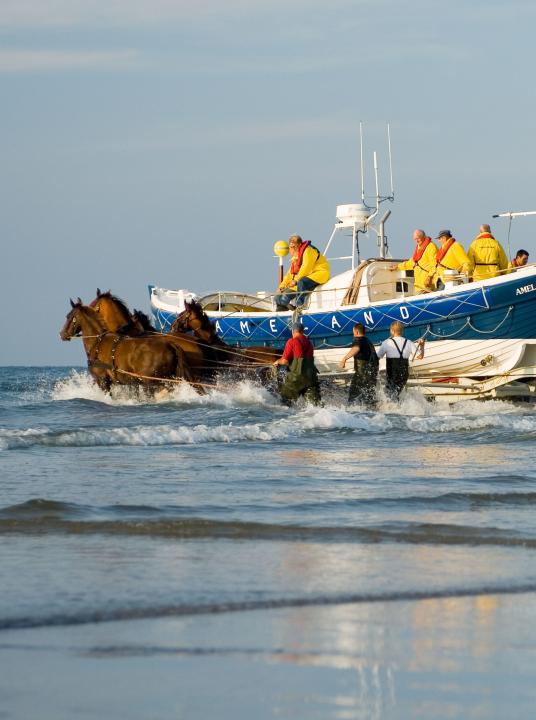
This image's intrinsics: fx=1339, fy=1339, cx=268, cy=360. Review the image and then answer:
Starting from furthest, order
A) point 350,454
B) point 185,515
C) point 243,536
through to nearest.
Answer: point 350,454 < point 185,515 < point 243,536

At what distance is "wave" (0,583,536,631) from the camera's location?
5895 millimetres

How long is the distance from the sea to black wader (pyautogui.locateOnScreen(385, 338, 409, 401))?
20.8 feet

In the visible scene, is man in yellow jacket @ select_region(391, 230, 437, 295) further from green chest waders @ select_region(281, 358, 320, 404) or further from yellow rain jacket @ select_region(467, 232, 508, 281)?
green chest waders @ select_region(281, 358, 320, 404)

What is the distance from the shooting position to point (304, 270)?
26.5 meters

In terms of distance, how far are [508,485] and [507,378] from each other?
1170 centimetres

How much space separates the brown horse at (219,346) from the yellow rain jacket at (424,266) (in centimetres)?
297

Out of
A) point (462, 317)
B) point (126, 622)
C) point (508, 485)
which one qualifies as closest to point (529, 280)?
point (462, 317)

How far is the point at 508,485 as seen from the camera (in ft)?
36.9

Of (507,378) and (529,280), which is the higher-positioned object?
(529,280)

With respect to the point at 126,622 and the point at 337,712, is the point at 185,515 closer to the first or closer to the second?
the point at 126,622

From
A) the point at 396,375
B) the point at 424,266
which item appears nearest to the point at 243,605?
the point at 396,375

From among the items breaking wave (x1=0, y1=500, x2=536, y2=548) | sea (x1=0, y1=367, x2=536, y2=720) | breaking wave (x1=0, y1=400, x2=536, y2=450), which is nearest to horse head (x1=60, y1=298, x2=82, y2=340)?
breaking wave (x1=0, y1=400, x2=536, y2=450)

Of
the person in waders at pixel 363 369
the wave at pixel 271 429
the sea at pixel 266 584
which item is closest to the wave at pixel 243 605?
the sea at pixel 266 584

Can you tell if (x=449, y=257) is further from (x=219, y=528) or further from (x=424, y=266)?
(x=219, y=528)
